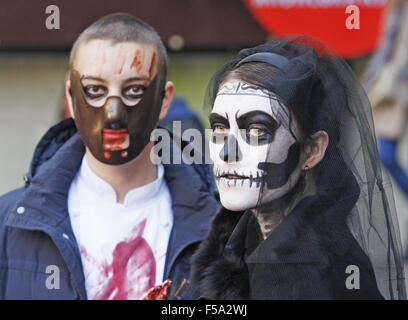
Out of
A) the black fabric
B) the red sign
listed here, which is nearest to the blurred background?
the red sign

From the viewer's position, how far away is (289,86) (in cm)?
217

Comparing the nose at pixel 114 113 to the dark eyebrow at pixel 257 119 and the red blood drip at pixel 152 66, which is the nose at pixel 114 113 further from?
the dark eyebrow at pixel 257 119

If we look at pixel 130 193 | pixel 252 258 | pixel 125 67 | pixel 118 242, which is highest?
pixel 125 67

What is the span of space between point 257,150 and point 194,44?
16.4ft

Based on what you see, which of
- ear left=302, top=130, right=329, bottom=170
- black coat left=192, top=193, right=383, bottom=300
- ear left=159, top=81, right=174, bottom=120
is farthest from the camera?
ear left=159, top=81, right=174, bottom=120

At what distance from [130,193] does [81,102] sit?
420mm

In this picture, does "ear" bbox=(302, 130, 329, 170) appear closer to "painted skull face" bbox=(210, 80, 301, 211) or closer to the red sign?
"painted skull face" bbox=(210, 80, 301, 211)

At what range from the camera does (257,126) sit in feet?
7.17

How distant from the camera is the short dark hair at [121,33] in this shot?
2746mm

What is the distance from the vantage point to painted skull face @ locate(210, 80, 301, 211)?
7.15ft

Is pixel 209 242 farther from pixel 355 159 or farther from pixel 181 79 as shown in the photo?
pixel 181 79

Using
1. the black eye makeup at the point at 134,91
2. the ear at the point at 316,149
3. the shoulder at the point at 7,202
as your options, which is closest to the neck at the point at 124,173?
the black eye makeup at the point at 134,91

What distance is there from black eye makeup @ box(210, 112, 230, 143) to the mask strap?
0.21m

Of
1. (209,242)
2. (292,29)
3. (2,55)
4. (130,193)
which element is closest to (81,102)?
(130,193)
